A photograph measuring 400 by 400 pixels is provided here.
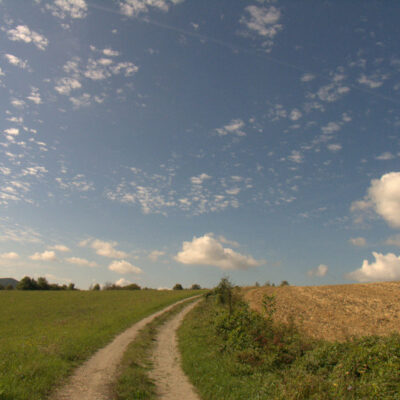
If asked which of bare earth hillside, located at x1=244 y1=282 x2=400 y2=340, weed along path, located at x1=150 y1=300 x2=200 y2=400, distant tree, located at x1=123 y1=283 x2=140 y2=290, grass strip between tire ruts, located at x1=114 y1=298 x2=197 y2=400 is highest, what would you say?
distant tree, located at x1=123 y1=283 x2=140 y2=290

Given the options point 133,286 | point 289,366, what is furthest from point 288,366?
point 133,286

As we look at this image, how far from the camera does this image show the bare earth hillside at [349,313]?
64.1 ft

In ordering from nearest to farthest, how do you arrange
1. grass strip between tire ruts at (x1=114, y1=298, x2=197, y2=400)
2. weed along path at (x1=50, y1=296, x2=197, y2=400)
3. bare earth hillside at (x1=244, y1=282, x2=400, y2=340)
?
weed along path at (x1=50, y1=296, x2=197, y2=400)
grass strip between tire ruts at (x1=114, y1=298, x2=197, y2=400)
bare earth hillside at (x1=244, y1=282, x2=400, y2=340)

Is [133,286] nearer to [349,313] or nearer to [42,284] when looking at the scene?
[42,284]

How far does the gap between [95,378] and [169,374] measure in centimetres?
340

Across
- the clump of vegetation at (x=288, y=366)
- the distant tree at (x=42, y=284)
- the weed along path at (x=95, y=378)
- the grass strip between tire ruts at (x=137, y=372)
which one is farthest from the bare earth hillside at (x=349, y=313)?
the distant tree at (x=42, y=284)

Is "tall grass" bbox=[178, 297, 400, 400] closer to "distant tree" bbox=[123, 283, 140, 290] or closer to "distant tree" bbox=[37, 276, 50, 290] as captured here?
"distant tree" bbox=[37, 276, 50, 290]

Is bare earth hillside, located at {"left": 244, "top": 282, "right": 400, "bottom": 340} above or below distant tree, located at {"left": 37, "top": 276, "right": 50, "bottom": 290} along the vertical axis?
below

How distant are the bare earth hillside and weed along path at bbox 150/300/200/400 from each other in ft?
26.3

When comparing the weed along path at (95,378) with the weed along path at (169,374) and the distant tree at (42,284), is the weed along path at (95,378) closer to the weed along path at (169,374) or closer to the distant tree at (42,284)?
the weed along path at (169,374)

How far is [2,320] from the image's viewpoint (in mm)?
38500

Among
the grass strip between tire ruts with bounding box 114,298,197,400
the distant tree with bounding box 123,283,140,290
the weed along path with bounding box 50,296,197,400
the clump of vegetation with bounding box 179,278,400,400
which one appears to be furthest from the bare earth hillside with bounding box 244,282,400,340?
the distant tree with bounding box 123,283,140,290

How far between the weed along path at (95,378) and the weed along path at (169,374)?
Answer: 60 cm

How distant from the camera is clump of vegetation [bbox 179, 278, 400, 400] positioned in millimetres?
9922
